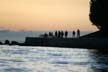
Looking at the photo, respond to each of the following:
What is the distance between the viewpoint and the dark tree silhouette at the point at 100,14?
7644 centimetres

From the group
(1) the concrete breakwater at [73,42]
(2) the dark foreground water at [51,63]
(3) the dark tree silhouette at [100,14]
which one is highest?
(3) the dark tree silhouette at [100,14]

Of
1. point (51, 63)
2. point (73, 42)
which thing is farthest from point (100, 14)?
point (51, 63)

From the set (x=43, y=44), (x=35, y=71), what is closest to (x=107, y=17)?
(x=43, y=44)

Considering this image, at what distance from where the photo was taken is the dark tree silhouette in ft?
251

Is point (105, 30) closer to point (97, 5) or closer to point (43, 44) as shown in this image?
point (97, 5)

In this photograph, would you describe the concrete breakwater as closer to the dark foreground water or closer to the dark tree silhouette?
the dark tree silhouette

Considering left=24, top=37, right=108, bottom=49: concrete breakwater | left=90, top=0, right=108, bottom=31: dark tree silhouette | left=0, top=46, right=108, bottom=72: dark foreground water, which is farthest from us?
left=24, top=37, right=108, bottom=49: concrete breakwater

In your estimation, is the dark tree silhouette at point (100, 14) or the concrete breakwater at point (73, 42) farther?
the concrete breakwater at point (73, 42)

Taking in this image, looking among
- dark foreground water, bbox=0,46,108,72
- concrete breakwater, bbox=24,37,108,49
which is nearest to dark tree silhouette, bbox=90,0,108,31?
concrete breakwater, bbox=24,37,108,49

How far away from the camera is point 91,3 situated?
82.8 meters

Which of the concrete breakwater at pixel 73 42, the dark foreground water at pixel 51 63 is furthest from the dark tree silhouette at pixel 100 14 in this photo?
the dark foreground water at pixel 51 63

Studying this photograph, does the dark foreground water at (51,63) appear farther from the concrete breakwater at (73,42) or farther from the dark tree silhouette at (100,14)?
the concrete breakwater at (73,42)

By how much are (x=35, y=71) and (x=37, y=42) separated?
70630mm

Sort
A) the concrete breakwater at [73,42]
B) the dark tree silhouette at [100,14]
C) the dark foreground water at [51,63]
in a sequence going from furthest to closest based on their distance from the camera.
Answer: the concrete breakwater at [73,42], the dark tree silhouette at [100,14], the dark foreground water at [51,63]
